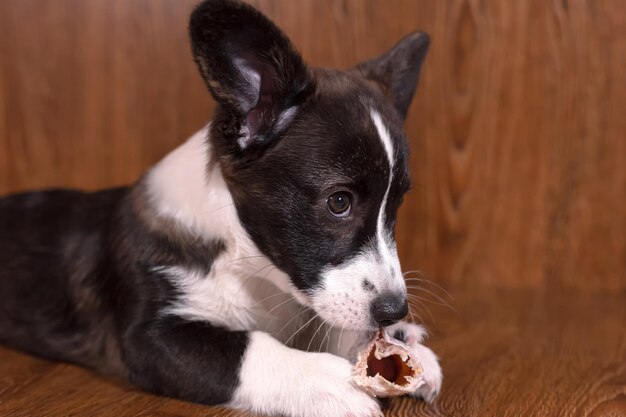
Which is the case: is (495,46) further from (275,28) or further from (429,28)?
(275,28)

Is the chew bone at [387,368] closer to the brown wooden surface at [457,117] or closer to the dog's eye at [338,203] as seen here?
the dog's eye at [338,203]

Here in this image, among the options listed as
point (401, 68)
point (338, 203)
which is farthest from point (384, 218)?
point (401, 68)

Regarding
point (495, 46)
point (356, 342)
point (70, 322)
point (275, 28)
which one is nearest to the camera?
point (275, 28)

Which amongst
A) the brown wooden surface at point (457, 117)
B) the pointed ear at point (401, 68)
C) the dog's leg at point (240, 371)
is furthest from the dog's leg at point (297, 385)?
the brown wooden surface at point (457, 117)

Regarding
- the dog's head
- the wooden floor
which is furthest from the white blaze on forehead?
the wooden floor

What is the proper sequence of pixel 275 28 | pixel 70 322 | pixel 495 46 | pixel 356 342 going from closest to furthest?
pixel 275 28
pixel 356 342
pixel 70 322
pixel 495 46

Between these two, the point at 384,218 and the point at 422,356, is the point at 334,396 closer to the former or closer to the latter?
the point at 422,356

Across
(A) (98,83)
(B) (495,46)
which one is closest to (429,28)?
(B) (495,46)
